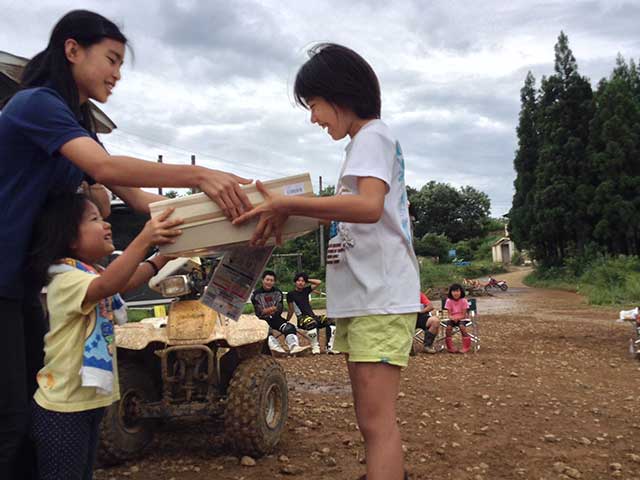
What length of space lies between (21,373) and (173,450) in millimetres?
2302

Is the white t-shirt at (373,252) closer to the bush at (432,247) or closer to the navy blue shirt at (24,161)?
the navy blue shirt at (24,161)

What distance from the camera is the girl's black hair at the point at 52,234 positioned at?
183cm

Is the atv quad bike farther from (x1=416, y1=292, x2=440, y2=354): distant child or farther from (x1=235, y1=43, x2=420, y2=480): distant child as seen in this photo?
(x1=416, y1=292, x2=440, y2=354): distant child

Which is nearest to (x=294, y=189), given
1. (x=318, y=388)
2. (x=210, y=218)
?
(x=210, y=218)

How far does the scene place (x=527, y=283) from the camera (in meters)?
35.3

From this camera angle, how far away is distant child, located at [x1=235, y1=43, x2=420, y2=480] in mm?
1915

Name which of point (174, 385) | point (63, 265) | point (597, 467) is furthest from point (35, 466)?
point (597, 467)

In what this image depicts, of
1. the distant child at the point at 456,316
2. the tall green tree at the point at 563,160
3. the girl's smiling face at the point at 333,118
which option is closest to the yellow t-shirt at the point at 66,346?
the girl's smiling face at the point at 333,118

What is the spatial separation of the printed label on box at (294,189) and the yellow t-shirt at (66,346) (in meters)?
0.63

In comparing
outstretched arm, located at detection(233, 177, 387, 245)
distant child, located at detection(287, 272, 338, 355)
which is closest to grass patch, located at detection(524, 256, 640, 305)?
distant child, located at detection(287, 272, 338, 355)

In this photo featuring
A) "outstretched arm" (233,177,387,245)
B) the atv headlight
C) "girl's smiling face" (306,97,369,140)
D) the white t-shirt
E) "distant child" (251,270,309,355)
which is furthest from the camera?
"distant child" (251,270,309,355)

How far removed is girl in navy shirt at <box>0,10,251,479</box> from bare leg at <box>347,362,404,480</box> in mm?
651

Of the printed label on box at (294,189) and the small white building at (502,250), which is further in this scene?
the small white building at (502,250)

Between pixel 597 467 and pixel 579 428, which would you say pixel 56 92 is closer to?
pixel 597 467
